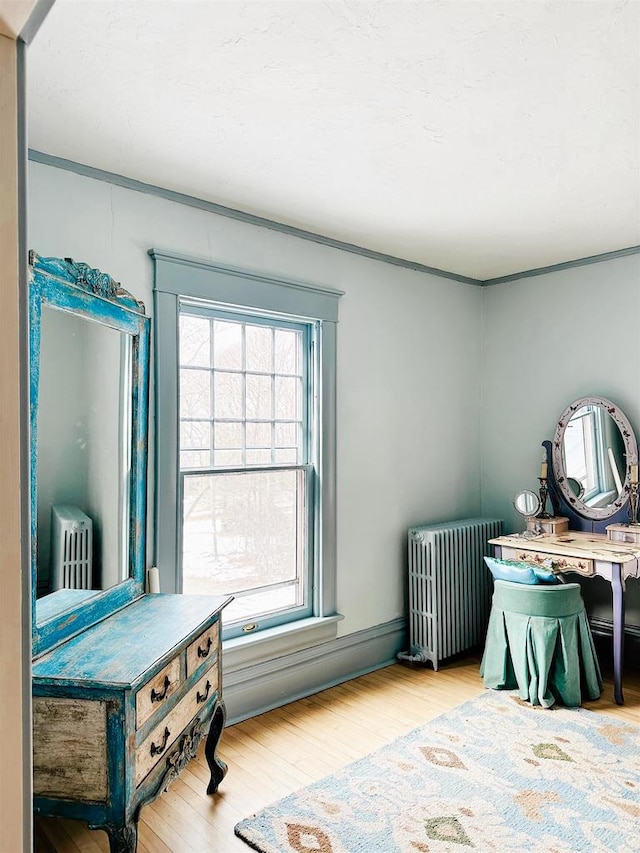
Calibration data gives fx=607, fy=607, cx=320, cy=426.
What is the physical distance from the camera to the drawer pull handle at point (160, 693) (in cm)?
190

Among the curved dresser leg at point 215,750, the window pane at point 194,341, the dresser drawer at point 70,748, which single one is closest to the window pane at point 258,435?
the window pane at point 194,341

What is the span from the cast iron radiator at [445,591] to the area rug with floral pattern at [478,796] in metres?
0.80

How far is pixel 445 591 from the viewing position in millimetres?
3924

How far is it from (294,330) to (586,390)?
2093 mm

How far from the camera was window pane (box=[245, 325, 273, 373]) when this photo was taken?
3344 mm

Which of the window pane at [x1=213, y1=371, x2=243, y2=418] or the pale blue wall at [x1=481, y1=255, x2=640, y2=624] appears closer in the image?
the window pane at [x1=213, y1=371, x2=243, y2=418]

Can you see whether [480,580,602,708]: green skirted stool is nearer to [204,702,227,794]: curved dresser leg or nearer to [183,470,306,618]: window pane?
[183,470,306,618]: window pane

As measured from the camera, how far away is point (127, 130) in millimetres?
2318

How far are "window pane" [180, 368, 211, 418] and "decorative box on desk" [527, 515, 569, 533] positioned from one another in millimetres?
2323

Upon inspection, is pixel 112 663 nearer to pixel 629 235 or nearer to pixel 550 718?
pixel 550 718

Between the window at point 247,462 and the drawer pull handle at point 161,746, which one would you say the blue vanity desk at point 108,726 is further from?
the window at point 247,462

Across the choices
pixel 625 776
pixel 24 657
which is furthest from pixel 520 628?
pixel 24 657

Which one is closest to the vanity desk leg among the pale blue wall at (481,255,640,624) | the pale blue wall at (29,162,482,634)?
the pale blue wall at (481,255,640,624)

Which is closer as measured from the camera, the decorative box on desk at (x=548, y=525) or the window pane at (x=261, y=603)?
the window pane at (x=261, y=603)
